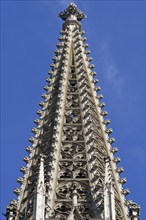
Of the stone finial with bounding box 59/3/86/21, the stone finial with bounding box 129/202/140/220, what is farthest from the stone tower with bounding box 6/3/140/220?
the stone finial with bounding box 59/3/86/21

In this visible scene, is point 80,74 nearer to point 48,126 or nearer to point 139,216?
point 48,126

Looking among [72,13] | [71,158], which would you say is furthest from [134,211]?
[72,13]

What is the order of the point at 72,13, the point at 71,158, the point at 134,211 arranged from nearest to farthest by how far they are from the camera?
the point at 134,211 → the point at 71,158 → the point at 72,13

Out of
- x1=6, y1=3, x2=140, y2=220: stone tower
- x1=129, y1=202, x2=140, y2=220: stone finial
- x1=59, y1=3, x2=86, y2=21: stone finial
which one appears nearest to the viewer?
x1=6, y1=3, x2=140, y2=220: stone tower

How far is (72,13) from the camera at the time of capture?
8238 centimetres

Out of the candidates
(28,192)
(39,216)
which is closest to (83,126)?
(28,192)

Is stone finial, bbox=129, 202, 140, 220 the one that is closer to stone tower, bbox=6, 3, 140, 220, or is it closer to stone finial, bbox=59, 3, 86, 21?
stone tower, bbox=6, 3, 140, 220

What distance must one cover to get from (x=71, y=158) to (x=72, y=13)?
2003 cm

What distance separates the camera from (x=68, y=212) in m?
59.6

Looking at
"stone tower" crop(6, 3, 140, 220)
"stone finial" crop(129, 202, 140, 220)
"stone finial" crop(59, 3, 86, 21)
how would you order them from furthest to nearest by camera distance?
"stone finial" crop(59, 3, 86, 21) < "stone finial" crop(129, 202, 140, 220) < "stone tower" crop(6, 3, 140, 220)

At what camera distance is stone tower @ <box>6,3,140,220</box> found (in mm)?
59844

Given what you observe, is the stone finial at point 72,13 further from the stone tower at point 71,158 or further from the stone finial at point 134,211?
the stone finial at point 134,211

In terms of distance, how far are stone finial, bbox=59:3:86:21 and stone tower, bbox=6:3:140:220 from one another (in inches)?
204

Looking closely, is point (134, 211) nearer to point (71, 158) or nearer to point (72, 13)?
point (71, 158)
